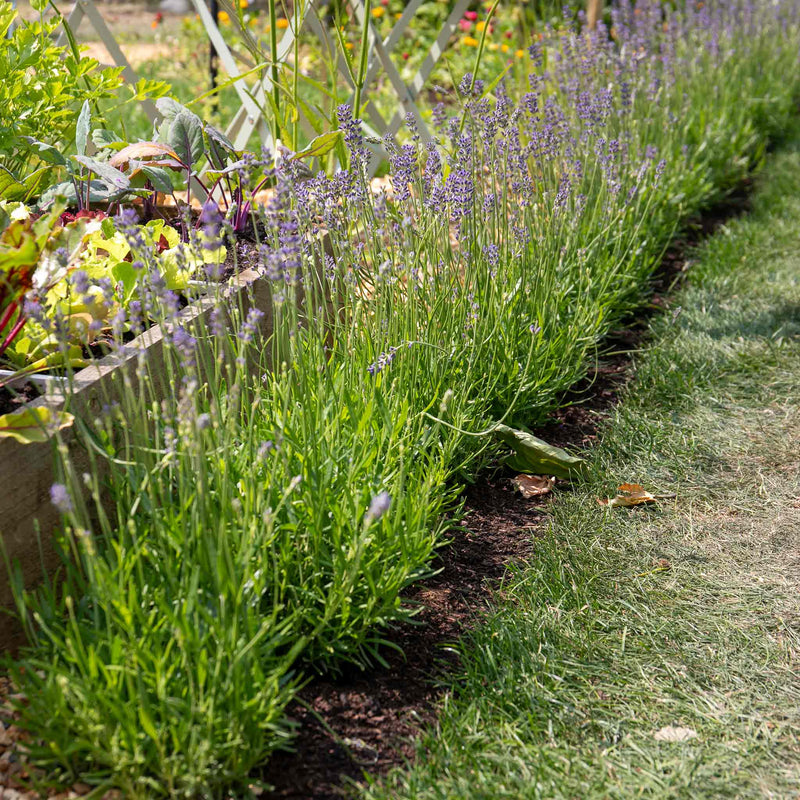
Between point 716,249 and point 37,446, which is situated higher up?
point 37,446

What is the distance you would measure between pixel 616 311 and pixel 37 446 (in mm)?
2481

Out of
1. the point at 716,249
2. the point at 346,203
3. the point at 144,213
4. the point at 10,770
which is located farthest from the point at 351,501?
the point at 716,249

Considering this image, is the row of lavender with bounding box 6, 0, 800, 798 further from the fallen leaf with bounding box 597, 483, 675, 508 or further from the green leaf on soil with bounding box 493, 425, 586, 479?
the fallen leaf with bounding box 597, 483, 675, 508

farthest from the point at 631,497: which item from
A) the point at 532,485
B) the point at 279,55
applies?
the point at 279,55

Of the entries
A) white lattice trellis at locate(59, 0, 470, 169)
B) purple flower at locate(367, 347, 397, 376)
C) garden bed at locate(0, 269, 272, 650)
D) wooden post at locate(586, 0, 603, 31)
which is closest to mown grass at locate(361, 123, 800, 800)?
purple flower at locate(367, 347, 397, 376)

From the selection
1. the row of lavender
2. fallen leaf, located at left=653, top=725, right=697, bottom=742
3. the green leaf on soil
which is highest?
the row of lavender

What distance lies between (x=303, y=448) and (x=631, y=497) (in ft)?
3.66

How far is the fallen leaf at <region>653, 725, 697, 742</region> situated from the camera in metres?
1.82

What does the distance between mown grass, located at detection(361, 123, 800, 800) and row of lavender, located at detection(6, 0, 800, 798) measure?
279mm

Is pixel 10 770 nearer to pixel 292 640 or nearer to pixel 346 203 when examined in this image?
pixel 292 640

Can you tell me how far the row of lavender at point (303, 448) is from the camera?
61.5 inches

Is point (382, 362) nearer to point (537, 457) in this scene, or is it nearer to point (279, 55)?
point (537, 457)

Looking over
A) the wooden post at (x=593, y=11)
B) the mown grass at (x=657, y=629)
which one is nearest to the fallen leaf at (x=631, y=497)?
the mown grass at (x=657, y=629)

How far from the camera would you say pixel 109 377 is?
210cm
